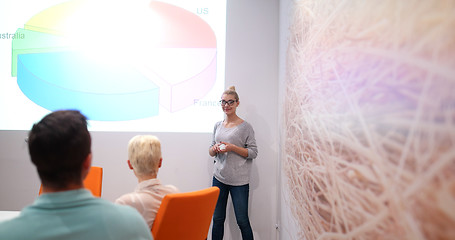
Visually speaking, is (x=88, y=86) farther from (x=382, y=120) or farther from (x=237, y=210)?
(x=382, y=120)

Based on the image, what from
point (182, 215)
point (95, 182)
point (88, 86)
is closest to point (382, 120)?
point (182, 215)

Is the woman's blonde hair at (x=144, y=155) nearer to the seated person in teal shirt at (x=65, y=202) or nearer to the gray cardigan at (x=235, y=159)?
the seated person in teal shirt at (x=65, y=202)

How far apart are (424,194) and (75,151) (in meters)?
0.96

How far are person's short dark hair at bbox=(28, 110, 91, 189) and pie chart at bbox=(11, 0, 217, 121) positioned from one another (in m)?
2.18

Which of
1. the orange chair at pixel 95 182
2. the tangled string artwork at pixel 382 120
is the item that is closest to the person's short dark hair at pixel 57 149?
the tangled string artwork at pixel 382 120

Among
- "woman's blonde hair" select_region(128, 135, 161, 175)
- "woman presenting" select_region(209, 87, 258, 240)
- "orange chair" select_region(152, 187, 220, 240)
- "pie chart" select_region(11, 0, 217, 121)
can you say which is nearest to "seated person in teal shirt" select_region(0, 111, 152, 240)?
"orange chair" select_region(152, 187, 220, 240)

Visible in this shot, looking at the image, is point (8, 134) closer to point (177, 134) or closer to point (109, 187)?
point (109, 187)

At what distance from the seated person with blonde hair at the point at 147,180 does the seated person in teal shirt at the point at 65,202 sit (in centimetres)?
44

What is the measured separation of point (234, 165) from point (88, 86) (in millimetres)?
1780

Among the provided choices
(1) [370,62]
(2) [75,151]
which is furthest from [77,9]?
(1) [370,62]

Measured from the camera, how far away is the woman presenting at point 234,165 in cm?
261

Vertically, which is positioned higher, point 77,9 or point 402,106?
point 77,9

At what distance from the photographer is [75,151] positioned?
892 millimetres

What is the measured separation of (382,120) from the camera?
92cm
